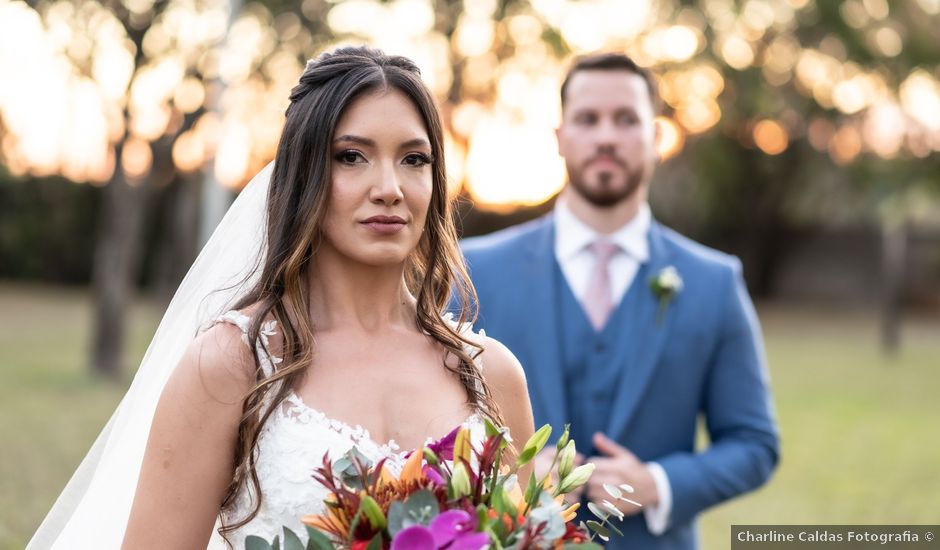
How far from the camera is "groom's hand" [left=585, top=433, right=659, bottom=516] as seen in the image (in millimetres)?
3889

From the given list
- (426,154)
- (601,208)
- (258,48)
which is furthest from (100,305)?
(426,154)

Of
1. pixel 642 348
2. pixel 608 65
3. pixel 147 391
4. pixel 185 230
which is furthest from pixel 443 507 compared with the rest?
pixel 185 230

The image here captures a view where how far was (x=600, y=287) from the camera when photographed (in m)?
4.29

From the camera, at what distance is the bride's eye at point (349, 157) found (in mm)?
2652

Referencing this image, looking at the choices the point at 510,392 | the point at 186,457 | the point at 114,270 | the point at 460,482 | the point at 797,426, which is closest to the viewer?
the point at 460,482

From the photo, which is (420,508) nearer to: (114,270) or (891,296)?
(114,270)

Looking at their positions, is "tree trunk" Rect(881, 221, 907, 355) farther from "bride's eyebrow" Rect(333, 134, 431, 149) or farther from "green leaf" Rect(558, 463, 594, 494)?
"green leaf" Rect(558, 463, 594, 494)

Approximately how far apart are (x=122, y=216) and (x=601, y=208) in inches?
509

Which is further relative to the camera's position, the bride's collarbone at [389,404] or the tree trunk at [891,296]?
the tree trunk at [891,296]

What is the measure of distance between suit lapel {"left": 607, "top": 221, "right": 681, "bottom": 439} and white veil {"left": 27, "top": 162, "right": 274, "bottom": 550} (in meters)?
1.53

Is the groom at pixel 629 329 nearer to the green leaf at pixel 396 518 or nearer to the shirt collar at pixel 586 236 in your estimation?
the shirt collar at pixel 586 236

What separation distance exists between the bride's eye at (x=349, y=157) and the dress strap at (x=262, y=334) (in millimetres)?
408

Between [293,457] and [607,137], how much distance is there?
2068mm

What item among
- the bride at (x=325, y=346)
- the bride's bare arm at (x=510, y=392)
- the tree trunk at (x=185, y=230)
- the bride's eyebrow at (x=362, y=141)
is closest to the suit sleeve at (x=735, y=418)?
the bride's bare arm at (x=510, y=392)
